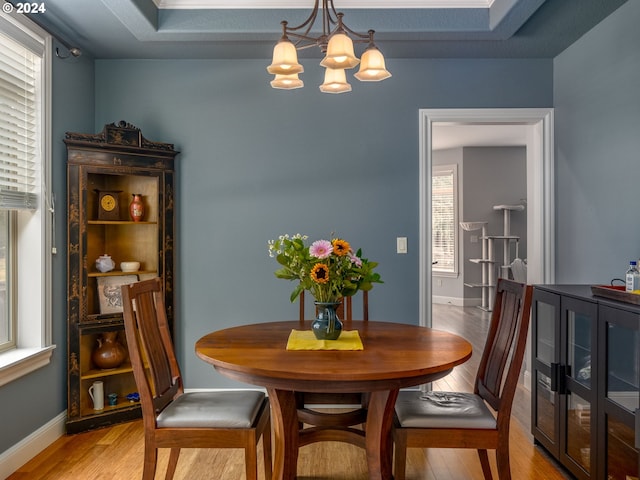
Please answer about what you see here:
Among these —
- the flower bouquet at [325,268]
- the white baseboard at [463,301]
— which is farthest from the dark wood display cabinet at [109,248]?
the white baseboard at [463,301]

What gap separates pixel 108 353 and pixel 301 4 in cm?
250

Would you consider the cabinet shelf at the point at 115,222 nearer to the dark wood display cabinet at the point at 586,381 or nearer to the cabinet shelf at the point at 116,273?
the cabinet shelf at the point at 116,273

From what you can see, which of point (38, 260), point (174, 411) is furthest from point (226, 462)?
point (38, 260)

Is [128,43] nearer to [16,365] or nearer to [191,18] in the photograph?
[191,18]

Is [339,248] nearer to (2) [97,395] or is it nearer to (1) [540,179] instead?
(2) [97,395]

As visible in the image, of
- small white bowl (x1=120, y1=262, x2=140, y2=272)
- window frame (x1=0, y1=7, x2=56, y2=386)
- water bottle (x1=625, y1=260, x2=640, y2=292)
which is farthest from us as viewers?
small white bowl (x1=120, y1=262, x2=140, y2=272)

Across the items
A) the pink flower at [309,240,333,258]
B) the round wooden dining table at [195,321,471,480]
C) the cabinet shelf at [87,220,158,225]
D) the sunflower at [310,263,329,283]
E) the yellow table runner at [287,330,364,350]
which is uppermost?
the cabinet shelf at [87,220,158,225]

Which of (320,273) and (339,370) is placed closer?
(339,370)

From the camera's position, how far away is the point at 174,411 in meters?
1.81

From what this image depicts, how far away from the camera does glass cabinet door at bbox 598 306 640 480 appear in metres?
1.75

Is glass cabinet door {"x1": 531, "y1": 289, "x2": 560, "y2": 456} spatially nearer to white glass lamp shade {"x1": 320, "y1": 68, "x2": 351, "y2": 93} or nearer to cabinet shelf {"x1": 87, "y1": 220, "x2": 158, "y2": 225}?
white glass lamp shade {"x1": 320, "y1": 68, "x2": 351, "y2": 93}

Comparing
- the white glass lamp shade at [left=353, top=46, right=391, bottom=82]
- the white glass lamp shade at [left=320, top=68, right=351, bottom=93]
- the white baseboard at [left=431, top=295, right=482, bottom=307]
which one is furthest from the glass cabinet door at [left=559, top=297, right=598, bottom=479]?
the white baseboard at [left=431, top=295, right=482, bottom=307]

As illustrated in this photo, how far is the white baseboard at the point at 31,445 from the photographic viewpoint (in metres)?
2.26

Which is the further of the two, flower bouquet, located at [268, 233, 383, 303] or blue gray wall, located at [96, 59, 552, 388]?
blue gray wall, located at [96, 59, 552, 388]
